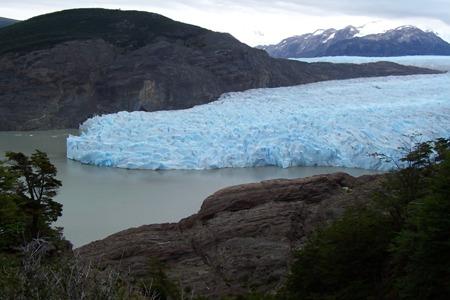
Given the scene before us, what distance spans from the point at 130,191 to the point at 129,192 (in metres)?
0.08

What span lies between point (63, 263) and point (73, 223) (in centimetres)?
581

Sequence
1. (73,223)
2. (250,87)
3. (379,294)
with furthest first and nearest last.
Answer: (250,87) → (73,223) → (379,294)

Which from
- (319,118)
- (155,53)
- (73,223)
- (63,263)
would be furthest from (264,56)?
(63,263)

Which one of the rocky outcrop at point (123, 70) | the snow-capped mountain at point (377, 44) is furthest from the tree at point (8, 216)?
the snow-capped mountain at point (377, 44)

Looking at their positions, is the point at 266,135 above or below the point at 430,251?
below

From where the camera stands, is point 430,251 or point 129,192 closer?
point 430,251

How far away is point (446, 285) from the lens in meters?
3.78

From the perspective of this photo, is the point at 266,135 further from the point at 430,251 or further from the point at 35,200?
the point at 430,251

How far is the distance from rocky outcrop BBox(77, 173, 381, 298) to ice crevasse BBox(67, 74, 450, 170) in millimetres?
4387

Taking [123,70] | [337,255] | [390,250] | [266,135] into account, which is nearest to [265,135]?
[266,135]

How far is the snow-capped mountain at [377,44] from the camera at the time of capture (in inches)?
1924

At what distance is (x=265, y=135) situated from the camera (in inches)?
550

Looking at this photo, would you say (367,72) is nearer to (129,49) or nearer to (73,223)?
(129,49)

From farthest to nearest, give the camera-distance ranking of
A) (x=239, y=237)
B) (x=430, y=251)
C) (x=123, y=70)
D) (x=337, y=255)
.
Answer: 1. (x=123, y=70)
2. (x=239, y=237)
3. (x=337, y=255)
4. (x=430, y=251)
